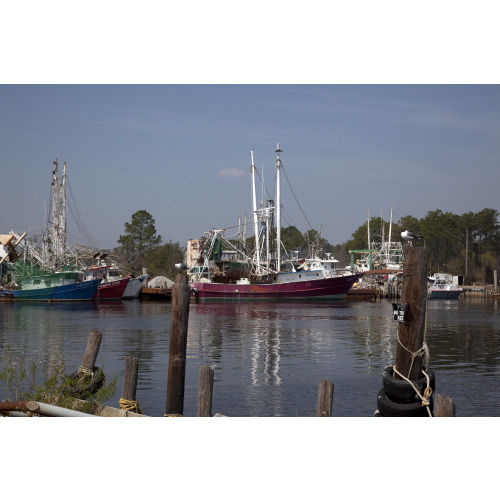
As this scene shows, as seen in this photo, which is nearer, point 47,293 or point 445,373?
point 445,373

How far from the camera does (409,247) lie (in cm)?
871

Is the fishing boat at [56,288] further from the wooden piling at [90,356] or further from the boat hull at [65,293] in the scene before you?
the wooden piling at [90,356]

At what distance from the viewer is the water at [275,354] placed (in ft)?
45.9

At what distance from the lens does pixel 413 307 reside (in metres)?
8.50

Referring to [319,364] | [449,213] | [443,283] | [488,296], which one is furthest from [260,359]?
[449,213]

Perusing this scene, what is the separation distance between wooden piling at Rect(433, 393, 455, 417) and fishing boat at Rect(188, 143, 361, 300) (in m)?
52.1

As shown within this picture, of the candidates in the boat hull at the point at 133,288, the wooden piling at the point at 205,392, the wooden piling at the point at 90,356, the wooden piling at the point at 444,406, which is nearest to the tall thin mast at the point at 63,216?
the boat hull at the point at 133,288

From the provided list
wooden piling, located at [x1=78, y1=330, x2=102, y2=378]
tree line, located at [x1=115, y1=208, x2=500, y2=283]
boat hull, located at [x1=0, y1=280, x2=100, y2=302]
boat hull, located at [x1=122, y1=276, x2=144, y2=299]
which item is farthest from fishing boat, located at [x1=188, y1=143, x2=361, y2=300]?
wooden piling, located at [x1=78, y1=330, x2=102, y2=378]

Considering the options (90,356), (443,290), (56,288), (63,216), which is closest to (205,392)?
(90,356)

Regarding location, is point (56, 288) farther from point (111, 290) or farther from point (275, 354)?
point (275, 354)

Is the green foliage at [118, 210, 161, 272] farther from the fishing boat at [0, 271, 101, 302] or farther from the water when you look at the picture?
the water

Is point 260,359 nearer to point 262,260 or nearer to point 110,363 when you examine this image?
point 110,363

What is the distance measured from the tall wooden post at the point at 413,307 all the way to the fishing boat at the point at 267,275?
50.8 m
